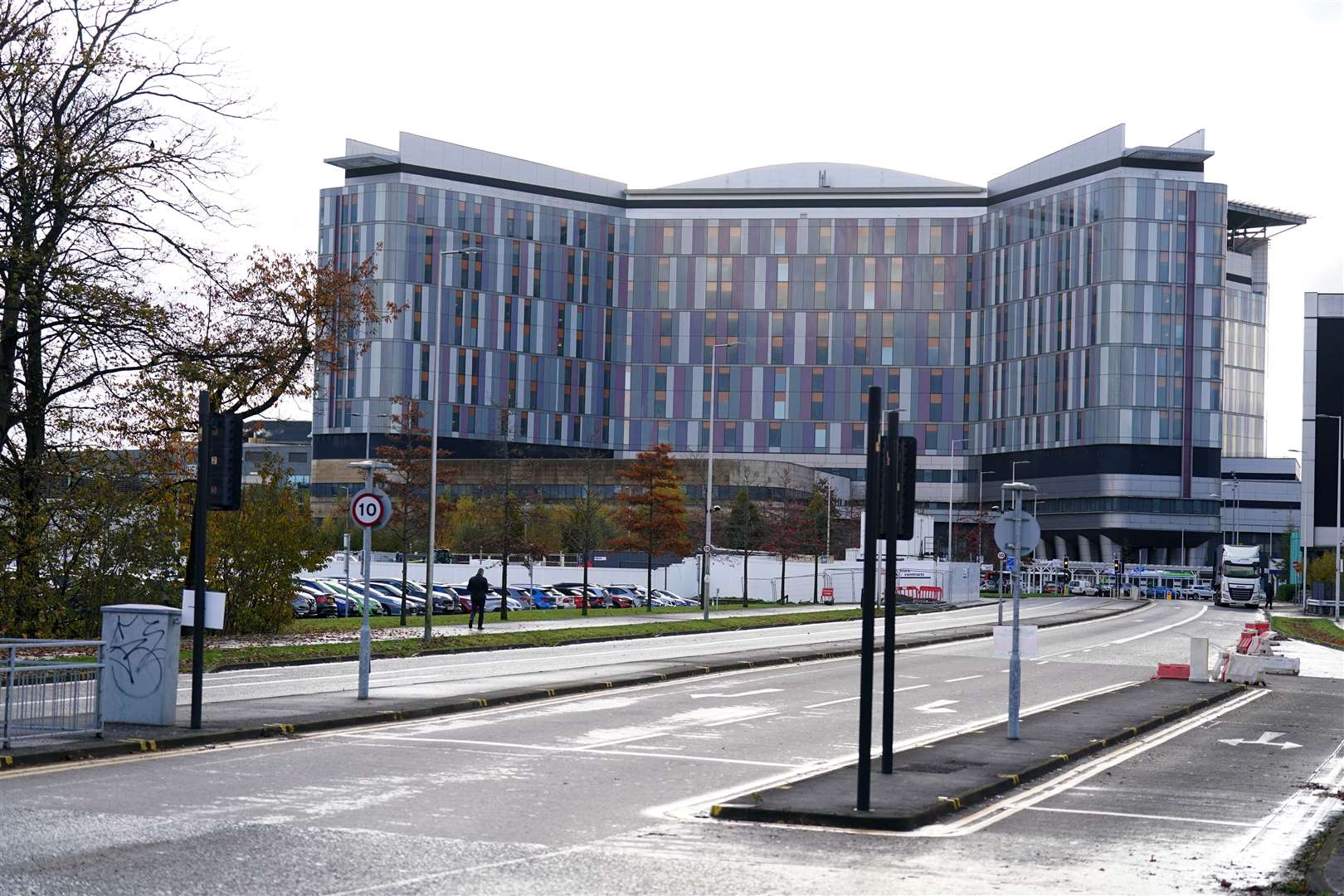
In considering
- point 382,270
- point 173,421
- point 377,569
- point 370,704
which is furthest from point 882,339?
point 370,704

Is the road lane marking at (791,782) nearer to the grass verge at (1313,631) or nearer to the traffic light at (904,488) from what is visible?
the traffic light at (904,488)

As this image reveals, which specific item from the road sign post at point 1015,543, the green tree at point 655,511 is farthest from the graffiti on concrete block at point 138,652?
the green tree at point 655,511

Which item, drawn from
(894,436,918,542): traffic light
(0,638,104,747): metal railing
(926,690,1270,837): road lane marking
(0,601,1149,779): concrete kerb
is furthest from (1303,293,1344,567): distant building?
(0,638,104,747): metal railing

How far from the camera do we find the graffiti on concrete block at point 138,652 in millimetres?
16703

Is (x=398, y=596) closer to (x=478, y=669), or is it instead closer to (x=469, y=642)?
(x=469, y=642)

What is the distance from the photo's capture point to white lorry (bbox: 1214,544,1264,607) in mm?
99812

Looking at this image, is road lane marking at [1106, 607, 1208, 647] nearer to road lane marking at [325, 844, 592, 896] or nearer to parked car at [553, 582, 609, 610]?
parked car at [553, 582, 609, 610]

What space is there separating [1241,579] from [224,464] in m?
94.8

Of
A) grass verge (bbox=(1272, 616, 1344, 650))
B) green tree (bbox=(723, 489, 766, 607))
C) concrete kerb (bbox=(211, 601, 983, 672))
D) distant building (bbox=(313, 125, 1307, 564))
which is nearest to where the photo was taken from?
concrete kerb (bbox=(211, 601, 983, 672))

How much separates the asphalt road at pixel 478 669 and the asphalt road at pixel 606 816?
378 centimetres

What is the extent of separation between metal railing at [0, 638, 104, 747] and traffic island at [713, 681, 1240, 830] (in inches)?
285

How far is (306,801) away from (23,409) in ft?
67.6

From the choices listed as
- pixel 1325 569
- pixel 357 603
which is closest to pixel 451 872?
pixel 357 603

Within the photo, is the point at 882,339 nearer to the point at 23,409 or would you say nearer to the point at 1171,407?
the point at 1171,407
